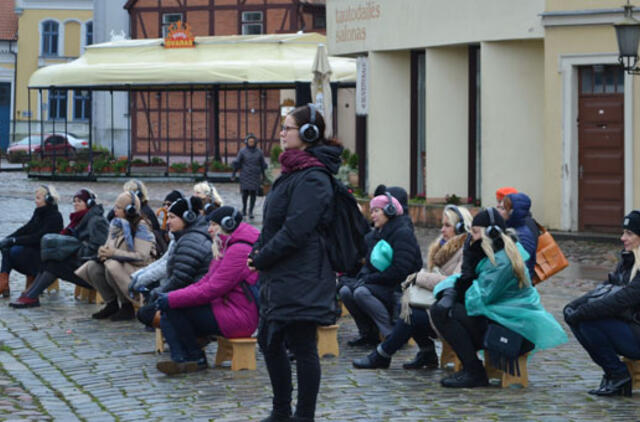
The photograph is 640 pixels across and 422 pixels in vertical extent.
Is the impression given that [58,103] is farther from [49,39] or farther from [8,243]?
[8,243]

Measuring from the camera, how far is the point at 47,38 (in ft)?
218

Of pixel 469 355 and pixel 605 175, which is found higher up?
pixel 605 175

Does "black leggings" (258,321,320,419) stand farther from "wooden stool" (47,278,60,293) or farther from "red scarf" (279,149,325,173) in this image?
"wooden stool" (47,278,60,293)

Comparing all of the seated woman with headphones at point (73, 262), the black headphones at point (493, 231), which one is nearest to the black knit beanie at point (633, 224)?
the black headphones at point (493, 231)

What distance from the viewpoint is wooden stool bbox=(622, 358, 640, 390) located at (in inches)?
359

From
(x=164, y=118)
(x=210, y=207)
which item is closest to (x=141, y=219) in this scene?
(x=210, y=207)

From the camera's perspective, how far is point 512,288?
30.1 feet

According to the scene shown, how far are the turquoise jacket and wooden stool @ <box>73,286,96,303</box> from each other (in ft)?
19.9

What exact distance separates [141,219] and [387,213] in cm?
320

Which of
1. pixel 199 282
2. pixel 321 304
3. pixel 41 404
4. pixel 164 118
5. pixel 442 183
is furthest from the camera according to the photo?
pixel 164 118

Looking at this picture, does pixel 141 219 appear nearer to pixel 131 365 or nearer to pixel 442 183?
pixel 131 365

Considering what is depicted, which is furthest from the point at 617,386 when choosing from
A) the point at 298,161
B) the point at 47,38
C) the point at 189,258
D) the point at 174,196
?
the point at 47,38

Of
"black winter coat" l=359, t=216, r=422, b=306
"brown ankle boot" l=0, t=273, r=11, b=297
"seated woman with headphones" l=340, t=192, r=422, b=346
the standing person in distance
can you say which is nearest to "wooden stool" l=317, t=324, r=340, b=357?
"seated woman with headphones" l=340, t=192, r=422, b=346

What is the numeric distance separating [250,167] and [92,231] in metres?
12.3
